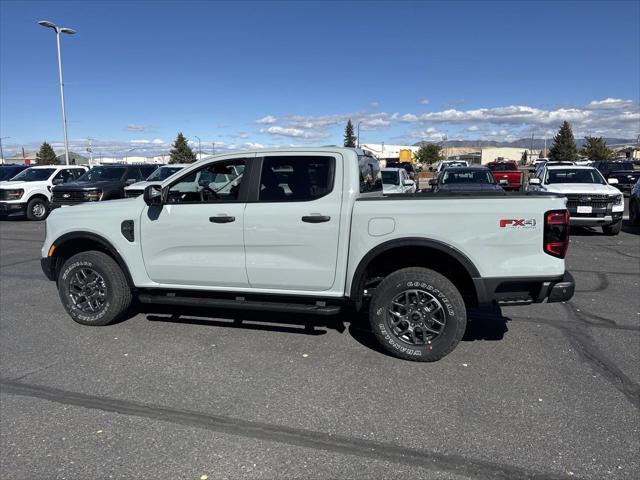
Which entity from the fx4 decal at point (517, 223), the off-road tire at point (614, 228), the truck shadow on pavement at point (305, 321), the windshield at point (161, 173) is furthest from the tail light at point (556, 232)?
the windshield at point (161, 173)

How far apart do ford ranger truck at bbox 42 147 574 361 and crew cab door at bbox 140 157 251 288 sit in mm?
12

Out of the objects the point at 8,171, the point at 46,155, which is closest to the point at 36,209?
the point at 8,171

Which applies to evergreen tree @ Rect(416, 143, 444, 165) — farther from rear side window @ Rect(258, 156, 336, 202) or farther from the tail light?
the tail light

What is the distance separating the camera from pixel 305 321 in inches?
216

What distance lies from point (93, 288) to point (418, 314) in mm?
3509

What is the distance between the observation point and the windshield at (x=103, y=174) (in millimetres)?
17000

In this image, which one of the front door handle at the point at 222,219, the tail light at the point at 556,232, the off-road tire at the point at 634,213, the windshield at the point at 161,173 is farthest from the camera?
the windshield at the point at 161,173

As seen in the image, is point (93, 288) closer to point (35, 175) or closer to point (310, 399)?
point (310, 399)

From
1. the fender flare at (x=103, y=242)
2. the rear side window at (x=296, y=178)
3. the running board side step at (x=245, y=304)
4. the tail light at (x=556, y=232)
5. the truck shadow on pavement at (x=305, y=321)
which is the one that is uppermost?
the rear side window at (x=296, y=178)

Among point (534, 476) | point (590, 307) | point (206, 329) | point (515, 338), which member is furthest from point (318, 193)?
point (590, 307)

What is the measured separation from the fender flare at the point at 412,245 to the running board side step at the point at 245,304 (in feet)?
1.13

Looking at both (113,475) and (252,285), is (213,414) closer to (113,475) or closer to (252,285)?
(113,475)

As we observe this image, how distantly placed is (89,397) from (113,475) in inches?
44.2

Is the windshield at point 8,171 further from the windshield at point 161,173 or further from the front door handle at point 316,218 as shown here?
the front door handle at point 316,218
